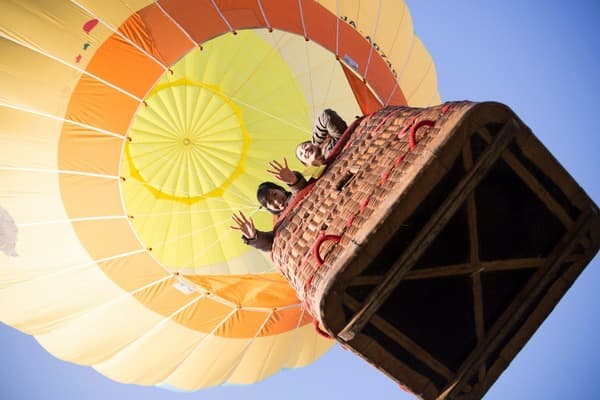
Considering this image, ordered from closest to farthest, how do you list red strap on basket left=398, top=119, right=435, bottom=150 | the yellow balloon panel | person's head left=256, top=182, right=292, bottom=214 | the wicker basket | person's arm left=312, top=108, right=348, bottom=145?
the wicker basket
red strap on basket left=398, top=119, right=435, bottom=150
person's arm left=312, top=108, right=348, bottom=145
person's head left=256, top=182, right=292, bottom=214
the yellow balloon panel

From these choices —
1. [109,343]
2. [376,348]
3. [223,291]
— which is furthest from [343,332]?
[109,343]

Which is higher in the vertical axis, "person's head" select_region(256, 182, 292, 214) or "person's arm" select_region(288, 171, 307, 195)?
"person's arm" select_region(288, 171, 307, 195)

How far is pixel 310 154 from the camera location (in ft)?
7.63

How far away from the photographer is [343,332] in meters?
1.33

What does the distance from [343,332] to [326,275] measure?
0.52 feet

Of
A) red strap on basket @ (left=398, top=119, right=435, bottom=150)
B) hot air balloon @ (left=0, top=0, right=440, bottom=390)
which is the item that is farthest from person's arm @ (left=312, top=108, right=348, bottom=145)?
hot air balloon @ (left=0, top=0, right=440, bottom=390)

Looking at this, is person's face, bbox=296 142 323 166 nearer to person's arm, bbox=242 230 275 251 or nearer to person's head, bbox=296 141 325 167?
person's head, bbox=296 141 325 167

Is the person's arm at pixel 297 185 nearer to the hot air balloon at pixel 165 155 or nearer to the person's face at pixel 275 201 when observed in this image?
the person's face at pixel 275 201

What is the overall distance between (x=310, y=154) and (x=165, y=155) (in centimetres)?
220

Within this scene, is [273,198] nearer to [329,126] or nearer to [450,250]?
[329,126]

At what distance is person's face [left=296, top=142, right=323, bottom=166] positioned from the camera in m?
2.30

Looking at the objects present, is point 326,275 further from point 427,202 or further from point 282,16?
point 282,16

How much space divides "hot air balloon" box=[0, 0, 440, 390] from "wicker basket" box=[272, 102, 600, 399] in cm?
191

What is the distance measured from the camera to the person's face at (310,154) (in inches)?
90.5
